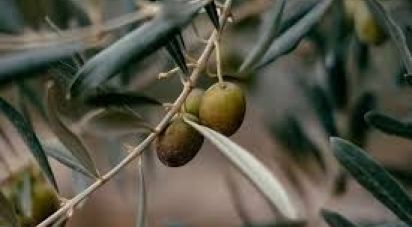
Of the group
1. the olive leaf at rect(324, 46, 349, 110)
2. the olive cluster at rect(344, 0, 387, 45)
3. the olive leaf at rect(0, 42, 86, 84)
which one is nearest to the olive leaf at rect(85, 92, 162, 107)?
the olive leaf at rect(0, 42, 86, 84)

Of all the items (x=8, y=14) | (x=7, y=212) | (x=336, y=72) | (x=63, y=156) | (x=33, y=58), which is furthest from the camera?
(x=336, y=72)

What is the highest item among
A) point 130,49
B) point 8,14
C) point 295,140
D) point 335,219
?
point 130,49

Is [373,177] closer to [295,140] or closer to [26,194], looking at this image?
[26,194]

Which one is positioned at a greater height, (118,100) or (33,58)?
(33,58)

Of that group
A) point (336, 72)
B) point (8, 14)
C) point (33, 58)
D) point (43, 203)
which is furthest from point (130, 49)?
point (336, 72)

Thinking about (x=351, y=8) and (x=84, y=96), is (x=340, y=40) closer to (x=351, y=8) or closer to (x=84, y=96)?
(x=351, y=8)

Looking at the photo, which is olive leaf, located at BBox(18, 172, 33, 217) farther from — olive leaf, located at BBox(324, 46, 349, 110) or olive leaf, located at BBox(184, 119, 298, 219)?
olive leaf, located at BBox(324, 46, 349, 110)

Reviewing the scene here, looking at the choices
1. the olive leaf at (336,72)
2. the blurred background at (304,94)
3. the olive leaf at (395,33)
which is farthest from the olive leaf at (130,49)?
the olive leaf at (336,72)
